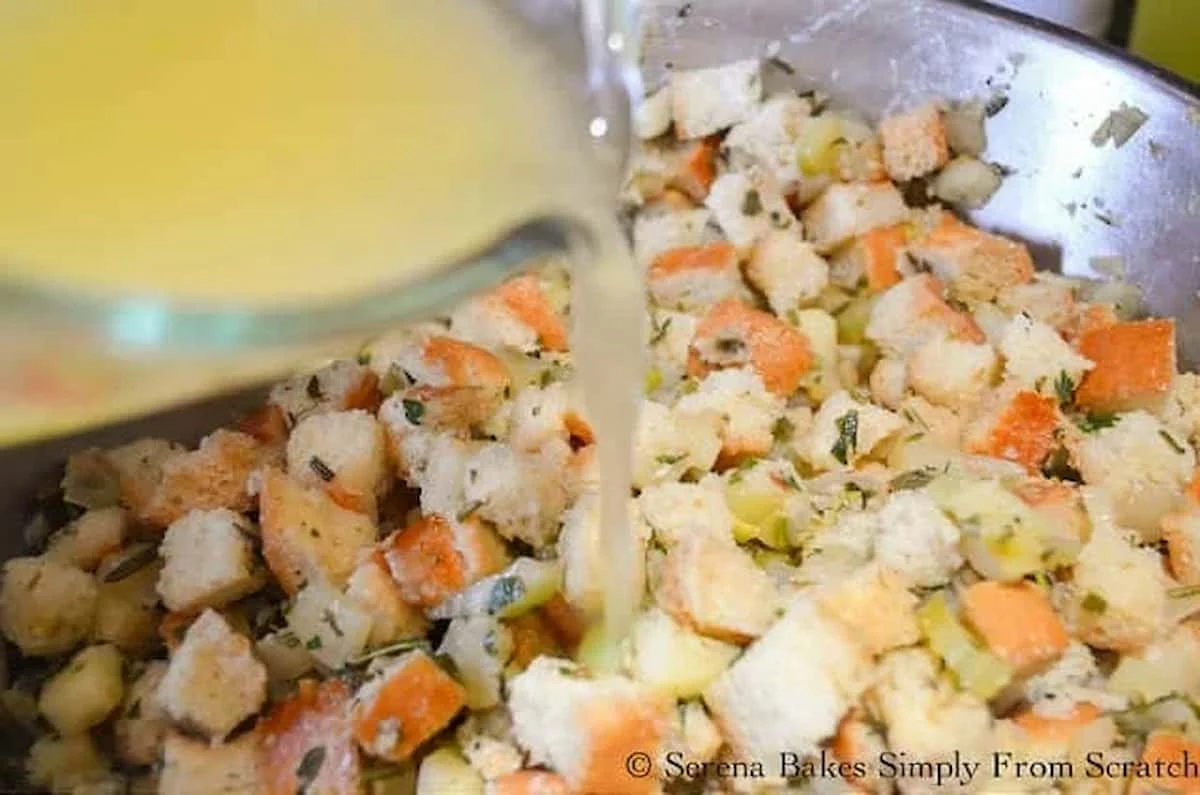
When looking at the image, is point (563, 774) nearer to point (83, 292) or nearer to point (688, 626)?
point (688, 626)

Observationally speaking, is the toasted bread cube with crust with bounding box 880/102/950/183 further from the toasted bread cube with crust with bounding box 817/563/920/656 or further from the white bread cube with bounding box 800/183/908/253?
the toasted bread cube with crust with bounding box 817/563/920/656

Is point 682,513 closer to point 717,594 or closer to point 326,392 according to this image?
point 717,594

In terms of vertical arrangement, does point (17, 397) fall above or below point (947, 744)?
above

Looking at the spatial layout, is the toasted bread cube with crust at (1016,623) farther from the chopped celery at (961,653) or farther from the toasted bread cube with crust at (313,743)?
the toasted bread cube with crust at (313,743)

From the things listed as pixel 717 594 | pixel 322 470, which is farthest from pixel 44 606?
pixel 717 594

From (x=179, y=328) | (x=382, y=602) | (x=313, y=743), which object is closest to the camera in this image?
(x=179, y=328)

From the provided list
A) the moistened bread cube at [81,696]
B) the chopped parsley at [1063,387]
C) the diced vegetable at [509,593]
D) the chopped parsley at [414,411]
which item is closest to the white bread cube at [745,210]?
the chopped parsley at [1063,387]

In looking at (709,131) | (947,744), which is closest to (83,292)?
(947,744)

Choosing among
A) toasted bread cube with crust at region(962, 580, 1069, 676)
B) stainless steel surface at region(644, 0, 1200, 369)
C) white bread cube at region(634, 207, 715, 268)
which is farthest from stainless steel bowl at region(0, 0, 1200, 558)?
toasted bread cube with crust at region(962, 580, 1069, 676)
